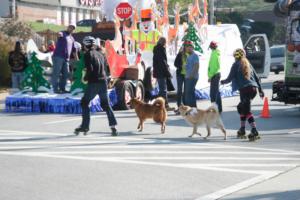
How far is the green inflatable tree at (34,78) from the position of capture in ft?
63.9

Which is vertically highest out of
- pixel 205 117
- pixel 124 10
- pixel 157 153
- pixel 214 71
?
pixel 124 10

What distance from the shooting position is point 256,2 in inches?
4279

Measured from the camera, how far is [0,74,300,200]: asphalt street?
29.6ft

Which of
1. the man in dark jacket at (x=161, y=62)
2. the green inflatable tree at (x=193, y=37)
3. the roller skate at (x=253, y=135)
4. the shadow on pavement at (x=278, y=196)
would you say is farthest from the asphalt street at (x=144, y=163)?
the green inflatable tree at (x=193, y=37)

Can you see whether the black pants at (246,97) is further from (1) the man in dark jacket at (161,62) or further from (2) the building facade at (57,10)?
(2) the building facade at (57,10)

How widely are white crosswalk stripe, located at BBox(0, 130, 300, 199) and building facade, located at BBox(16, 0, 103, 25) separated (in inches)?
1921

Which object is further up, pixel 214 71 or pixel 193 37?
pixel 193 37

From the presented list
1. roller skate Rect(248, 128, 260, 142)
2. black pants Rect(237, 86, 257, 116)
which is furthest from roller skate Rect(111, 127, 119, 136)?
roller skate Rect(248, 128, 260, 142)

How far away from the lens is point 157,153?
473 inches

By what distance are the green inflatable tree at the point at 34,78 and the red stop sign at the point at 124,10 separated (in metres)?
3.86

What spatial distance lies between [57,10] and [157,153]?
5893 cm

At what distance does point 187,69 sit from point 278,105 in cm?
514

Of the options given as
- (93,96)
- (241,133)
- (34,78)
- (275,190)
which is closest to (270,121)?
(241,133)

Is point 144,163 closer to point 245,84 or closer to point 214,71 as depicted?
point 245,84
